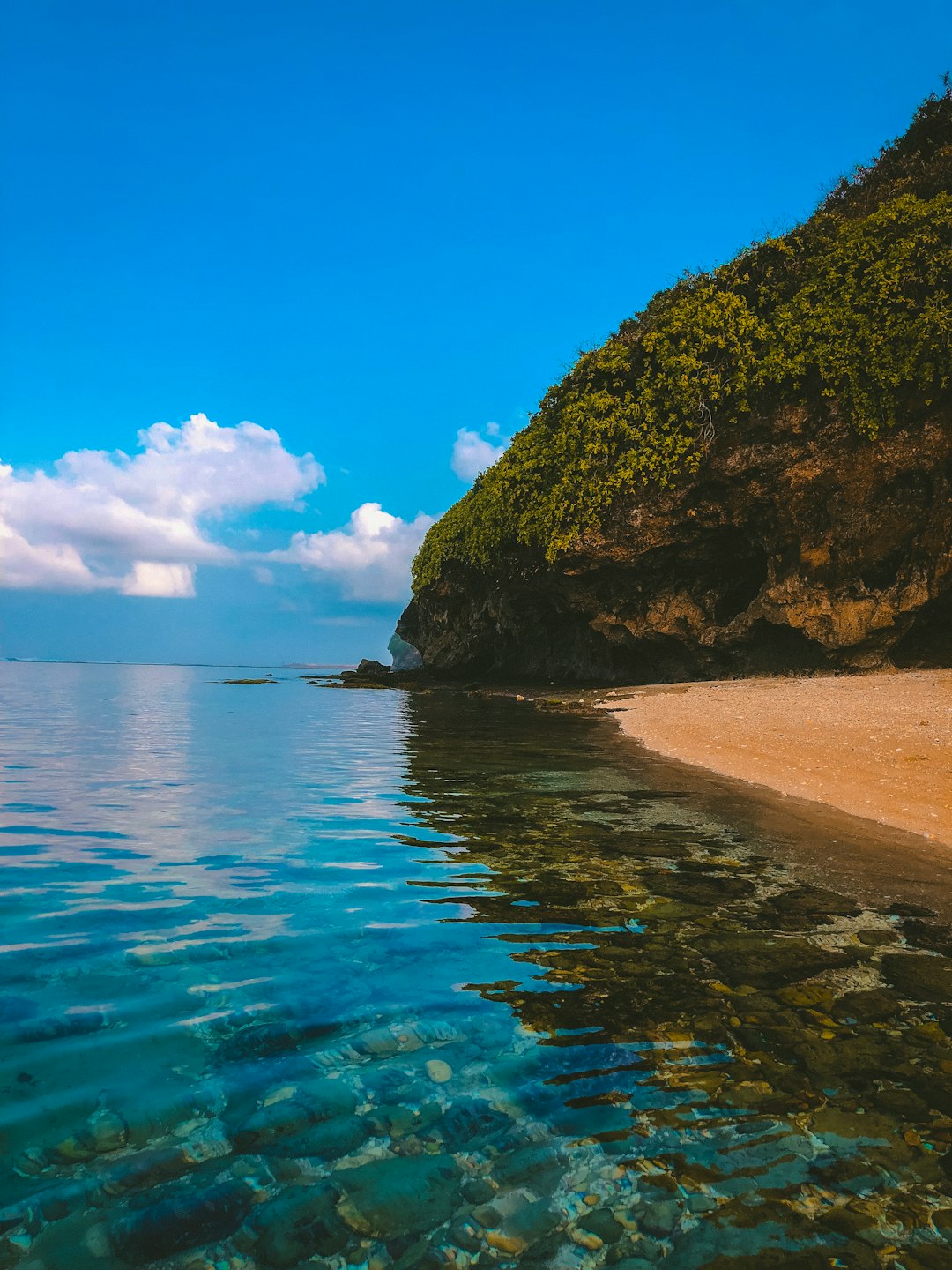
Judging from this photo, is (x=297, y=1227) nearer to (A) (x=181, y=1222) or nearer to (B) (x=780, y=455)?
(A) (x=181, y=1222)

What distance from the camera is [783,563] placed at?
2533 cm

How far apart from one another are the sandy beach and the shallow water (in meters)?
2.38

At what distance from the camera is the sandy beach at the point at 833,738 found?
823 cm

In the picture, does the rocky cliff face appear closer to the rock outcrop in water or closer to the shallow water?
the rock outcrop in water

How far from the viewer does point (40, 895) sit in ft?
18.9

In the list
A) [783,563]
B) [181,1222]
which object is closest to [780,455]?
[783,563]

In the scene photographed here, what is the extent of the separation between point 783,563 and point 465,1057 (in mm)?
24898

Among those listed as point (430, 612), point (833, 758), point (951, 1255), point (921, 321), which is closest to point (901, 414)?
point (921, 321)

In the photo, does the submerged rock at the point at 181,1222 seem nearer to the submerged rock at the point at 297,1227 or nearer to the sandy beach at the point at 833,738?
the submerged rock at the point at 297,1227

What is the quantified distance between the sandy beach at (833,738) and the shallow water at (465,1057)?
2377 mm

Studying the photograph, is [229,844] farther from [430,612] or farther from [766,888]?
[430,612]

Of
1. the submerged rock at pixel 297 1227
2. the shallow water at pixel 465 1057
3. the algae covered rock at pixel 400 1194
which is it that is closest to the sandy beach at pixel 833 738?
the shallow water at pixel 465 1057

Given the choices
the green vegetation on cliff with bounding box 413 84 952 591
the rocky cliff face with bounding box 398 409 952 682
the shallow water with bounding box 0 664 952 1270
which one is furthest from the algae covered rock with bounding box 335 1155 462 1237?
the rocky cliff face with bounding box 398 409 952 682

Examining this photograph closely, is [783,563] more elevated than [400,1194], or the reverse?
[783,563]
